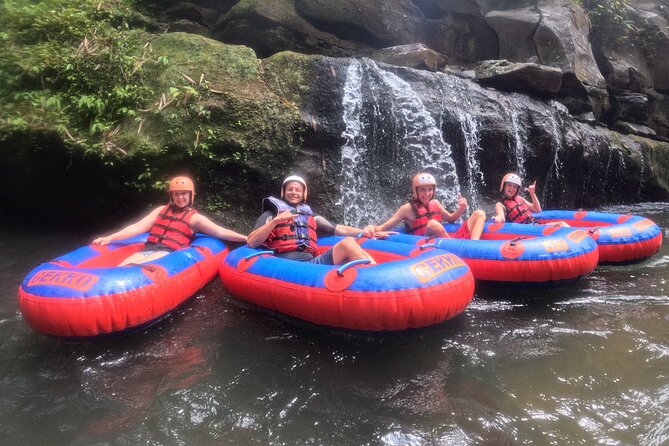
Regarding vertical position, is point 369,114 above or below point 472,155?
above

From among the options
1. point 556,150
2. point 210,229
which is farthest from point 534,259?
point 556,150

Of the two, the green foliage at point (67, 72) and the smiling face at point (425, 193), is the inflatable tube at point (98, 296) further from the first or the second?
the smiling face at point (425, 193)

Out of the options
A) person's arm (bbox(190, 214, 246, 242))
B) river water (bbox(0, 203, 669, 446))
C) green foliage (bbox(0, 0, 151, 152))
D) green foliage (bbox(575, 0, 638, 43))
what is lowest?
river water (bbox(0, 203, 669, 446))

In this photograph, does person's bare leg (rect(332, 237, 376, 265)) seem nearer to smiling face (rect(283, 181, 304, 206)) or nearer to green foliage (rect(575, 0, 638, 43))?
smiling face (rect(283, 181, 304, 206))

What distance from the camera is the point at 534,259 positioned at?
3.80 metres

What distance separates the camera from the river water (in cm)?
224

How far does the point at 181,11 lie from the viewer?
8461 mm

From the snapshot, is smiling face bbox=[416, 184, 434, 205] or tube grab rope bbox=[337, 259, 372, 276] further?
smiling face bbox=[416, 184, 434, 205]

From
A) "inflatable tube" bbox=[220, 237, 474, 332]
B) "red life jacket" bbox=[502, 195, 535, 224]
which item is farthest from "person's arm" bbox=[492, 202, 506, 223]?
"inflatable tube" bbox=[220, 237, 474, 332]

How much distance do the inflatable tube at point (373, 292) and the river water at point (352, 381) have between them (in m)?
0.24

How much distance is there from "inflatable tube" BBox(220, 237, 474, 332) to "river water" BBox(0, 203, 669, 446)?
0.24 metres

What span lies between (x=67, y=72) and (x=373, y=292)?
5.24m

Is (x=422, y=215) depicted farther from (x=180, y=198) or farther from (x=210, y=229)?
(x=180, y=198)

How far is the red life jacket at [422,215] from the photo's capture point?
5090mm
